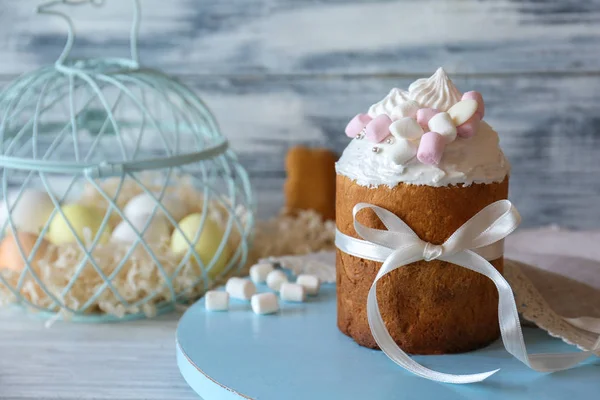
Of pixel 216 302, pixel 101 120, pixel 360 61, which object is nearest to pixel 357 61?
pixel 360 61

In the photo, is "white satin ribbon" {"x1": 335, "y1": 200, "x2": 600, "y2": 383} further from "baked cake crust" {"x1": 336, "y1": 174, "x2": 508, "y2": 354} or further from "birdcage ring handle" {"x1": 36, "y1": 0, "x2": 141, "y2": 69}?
"birdcage ring handle" {"x1": 36, "y1": 0, "x2": 141, "y2": 69}

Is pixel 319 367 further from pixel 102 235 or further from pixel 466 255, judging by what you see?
pixel 102 235

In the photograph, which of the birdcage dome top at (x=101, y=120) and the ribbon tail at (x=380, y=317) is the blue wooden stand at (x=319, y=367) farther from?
the birdcage dome top at (x=101, y=120)

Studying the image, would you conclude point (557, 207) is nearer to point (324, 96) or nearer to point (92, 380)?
point (324, 96)

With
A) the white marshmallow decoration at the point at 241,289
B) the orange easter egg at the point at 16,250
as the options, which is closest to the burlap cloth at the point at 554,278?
the white marshmallow decoration at the point at 241,289

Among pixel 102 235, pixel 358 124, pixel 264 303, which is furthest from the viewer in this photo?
pixel 102 235

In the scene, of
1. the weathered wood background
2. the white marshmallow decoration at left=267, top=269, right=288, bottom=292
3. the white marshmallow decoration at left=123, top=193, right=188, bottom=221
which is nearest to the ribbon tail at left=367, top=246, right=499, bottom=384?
the white marshmallow decoration at left=267, top=269, right=288, bottom=292
